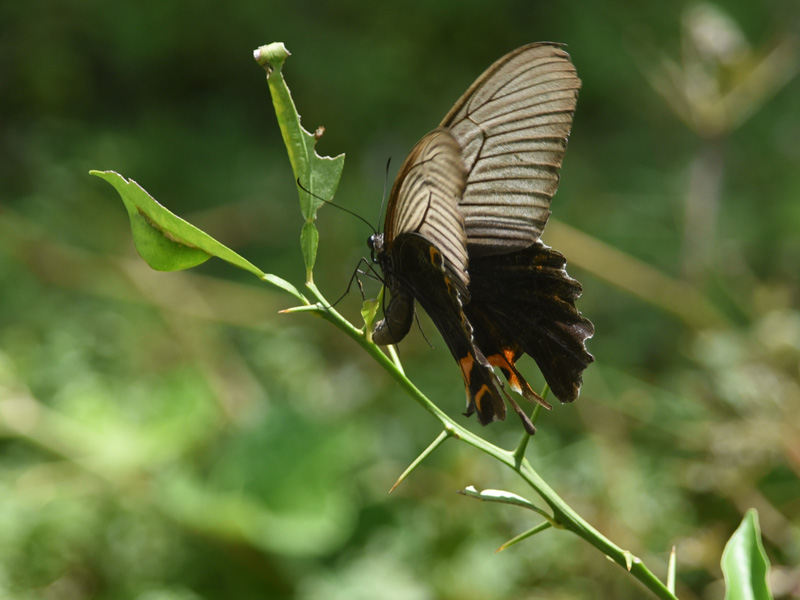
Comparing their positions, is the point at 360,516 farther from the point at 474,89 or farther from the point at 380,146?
the point at 380,146

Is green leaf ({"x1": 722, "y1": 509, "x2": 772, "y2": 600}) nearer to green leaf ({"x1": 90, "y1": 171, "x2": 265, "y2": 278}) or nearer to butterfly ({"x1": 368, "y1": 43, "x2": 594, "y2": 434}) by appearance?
butterfly ({"x1": 368, "y1": 43, "x2": 594, "y2": 434})

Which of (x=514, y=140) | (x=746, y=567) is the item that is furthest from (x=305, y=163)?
(x=746, y=567)

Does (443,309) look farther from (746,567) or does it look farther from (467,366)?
(746,567)

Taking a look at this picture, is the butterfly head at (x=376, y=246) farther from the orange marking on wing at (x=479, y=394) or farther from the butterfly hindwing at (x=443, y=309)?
the orange marking on wing at (x=479, y=394)

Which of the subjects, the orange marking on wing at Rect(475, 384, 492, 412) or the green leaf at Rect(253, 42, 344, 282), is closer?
the green leaf at Rect(253, 42, 344, 282)

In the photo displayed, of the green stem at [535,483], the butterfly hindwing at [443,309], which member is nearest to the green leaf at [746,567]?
the green stem at [535,483]

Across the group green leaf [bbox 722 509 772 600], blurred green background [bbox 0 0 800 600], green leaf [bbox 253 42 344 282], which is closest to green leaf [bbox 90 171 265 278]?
green leaf [bbox 253 42 344 282]
